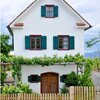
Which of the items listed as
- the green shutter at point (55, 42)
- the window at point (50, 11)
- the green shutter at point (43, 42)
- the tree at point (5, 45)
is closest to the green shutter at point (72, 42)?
the green shutter at point (55, 42)

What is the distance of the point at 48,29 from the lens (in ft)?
126

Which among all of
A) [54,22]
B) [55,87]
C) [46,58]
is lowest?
[55,87]

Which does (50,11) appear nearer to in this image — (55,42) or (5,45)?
(55,42)

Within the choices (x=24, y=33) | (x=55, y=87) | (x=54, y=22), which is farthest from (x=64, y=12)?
(x=55, y=87)

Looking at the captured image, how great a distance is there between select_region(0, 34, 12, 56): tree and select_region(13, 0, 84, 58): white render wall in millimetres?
15660

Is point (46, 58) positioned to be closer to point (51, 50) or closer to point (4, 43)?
point (51, 50)

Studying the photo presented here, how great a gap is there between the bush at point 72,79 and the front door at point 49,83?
1352mm

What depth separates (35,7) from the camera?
38188 millimetres

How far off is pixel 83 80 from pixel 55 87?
111 inches

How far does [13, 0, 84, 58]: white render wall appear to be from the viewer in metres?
38.1

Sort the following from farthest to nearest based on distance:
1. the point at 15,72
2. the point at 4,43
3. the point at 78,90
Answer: the point at 4,43
the point at 15,72
the point at 78,90

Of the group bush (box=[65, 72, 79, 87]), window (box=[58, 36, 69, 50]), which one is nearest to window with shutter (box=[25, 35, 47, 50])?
window (box=[58, 36, 69, 50])

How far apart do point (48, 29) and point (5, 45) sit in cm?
1677

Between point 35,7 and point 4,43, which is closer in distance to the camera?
point 35,7
